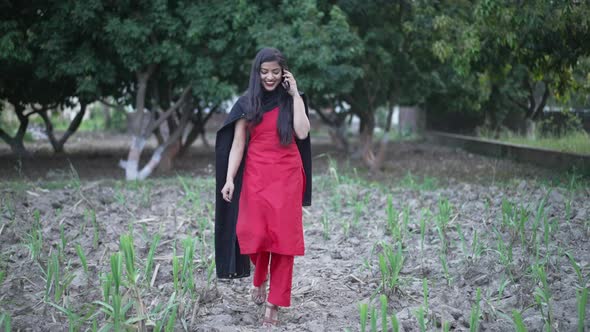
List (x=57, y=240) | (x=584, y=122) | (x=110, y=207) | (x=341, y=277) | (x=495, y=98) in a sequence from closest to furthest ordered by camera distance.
Answer: (x=341, y=277), (x=57, y=240), (x=110, y=207), (x=584, y=122), (x=495, y=98)

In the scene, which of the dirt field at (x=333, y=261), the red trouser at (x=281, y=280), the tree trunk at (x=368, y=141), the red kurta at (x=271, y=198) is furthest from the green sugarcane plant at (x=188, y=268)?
the tree trunk at (x=368, y=141)

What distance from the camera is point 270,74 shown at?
414 cm

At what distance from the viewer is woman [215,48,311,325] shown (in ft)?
13.6

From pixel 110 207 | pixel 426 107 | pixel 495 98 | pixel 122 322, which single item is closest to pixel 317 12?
pixel 110 207

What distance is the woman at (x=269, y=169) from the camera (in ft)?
13.6

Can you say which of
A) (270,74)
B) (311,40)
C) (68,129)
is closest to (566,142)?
(311,40)

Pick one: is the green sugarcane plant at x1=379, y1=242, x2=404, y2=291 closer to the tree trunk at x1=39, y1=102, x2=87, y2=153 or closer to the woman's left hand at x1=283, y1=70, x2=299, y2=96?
the woman's left hand at x1=283, y1=70, x2=299, y2=96

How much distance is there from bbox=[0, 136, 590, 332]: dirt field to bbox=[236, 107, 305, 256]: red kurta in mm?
481

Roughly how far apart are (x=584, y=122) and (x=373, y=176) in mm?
4793

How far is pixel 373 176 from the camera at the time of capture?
13164mm

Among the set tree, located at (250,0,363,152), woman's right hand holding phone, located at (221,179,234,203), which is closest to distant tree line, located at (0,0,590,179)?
tree, located at (250,0,363,152)

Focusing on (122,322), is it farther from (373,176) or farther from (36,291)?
(373,176)

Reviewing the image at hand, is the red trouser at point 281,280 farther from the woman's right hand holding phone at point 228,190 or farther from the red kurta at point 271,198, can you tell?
the woman's right hand holding phone at point 228,190

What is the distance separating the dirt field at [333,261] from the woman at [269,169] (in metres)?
0.42
